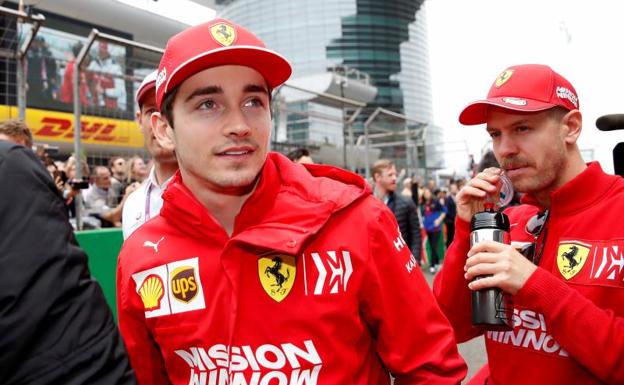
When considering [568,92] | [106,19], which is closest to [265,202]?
[568,92]

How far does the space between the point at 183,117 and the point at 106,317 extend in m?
0.84

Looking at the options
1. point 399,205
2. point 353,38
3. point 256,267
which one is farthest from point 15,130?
point 353,38

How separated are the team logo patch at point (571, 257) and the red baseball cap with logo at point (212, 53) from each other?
1.10m

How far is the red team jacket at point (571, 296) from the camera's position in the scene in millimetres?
1599

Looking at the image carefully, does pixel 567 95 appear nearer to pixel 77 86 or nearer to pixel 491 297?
pixel 491 297

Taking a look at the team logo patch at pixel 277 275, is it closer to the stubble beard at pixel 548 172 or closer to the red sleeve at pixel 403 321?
the red sleeve at pixel 403 321

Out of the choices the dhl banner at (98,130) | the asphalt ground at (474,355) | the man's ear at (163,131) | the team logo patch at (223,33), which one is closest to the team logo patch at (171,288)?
the man's ear at (163,131)

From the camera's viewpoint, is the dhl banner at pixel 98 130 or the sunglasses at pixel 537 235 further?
the dhl banner at pixel 98 130

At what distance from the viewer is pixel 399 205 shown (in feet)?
23.4

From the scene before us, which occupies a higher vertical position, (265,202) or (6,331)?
(265,202)

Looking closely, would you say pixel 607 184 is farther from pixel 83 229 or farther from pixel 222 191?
pixel 83 229

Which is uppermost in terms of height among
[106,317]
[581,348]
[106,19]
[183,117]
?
[106,19]

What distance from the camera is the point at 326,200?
157 cm

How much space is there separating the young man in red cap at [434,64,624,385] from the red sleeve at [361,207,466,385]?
20 centimetres
